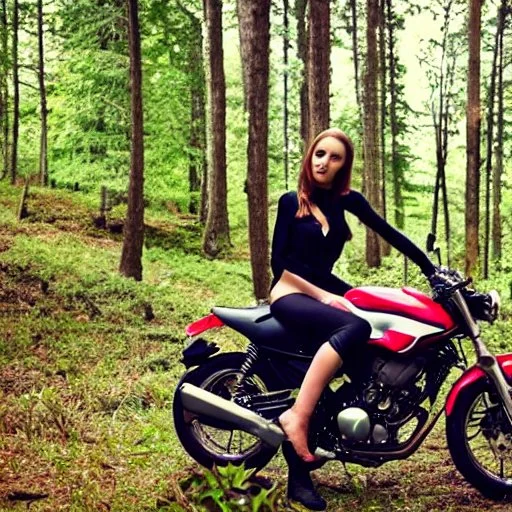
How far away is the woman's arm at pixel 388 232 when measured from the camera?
462cm

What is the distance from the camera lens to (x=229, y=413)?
454 centimetres

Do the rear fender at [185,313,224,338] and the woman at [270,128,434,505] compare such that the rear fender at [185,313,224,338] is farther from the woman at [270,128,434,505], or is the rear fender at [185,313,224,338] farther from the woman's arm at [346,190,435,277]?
the woman's arm at [346,190,435,277]

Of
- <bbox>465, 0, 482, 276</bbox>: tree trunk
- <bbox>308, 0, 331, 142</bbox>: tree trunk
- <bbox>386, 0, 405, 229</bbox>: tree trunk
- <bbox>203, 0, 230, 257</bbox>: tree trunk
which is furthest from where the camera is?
<bbox>386, 0, 405, 229</bbox>: tree trunk

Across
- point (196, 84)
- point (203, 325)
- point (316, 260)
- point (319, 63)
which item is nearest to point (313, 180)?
point (316, 260)

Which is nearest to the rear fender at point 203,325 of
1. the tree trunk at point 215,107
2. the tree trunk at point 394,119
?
the tree trunk at point 215,107

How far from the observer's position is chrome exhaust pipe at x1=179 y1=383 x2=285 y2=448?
447 centimetres

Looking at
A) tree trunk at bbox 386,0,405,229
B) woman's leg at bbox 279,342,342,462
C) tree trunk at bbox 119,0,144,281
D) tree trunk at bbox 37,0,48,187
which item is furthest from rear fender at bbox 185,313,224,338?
tree trunk at bbox 37,0,48,187

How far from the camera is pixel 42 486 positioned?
4.71 metres

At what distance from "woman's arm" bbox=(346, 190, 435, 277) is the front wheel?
0.77 m

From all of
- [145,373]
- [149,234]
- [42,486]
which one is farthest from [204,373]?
[149,234]

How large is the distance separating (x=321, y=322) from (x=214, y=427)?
0.97 metres

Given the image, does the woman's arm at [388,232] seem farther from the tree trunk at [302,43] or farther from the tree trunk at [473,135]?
the tree trunk at [302,43]

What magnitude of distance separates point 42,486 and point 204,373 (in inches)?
46.5

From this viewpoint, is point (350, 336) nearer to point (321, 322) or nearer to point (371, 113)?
point (321, 322)
